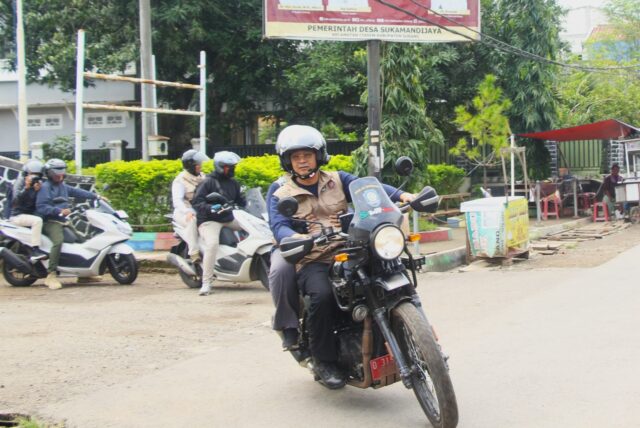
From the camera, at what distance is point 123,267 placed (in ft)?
36.1

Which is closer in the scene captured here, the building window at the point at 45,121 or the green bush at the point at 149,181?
the green bush at the point at 149,181

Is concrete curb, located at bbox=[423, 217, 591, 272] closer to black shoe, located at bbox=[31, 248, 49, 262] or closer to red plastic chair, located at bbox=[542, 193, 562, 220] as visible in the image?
black shoe, located at bbox=[31, 248, 49, 262]

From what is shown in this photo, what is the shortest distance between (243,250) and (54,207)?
2.72 meters

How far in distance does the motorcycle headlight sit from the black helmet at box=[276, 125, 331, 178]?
3.05 ft

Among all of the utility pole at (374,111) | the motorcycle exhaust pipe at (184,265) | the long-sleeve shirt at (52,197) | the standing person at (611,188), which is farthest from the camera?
the standing person at (611,188)

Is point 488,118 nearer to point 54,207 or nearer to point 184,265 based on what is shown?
point 184,265

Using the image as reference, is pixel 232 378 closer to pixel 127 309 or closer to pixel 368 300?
pixel 368 300

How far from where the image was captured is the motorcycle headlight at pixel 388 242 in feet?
Result: 14.3

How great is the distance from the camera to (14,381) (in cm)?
579

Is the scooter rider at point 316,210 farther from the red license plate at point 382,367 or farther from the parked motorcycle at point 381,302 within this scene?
the red license plate at point 382,367

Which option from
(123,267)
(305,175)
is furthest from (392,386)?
(123,267)

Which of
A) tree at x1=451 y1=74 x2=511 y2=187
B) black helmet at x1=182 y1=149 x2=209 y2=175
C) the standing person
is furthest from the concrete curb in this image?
the standing person

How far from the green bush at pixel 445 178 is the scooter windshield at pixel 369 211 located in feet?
49.2

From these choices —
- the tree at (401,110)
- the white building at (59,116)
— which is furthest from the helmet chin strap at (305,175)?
the white building at (59,116)
